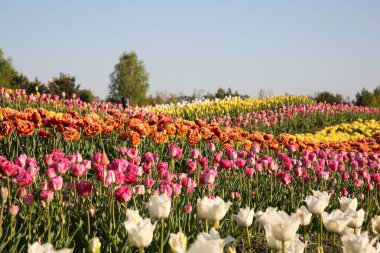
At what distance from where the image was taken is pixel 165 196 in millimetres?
2352

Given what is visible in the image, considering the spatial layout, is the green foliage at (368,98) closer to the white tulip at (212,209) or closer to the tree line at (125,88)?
the tree line at (125,88)

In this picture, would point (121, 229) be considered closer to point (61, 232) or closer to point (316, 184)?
point (61, 232)

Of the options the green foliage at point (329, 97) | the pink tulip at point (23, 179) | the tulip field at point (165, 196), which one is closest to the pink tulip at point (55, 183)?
the tulip field at point (165, 196)

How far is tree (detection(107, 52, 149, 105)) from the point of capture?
48.7 meters

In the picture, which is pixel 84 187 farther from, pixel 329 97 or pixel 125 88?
pixel 125 88

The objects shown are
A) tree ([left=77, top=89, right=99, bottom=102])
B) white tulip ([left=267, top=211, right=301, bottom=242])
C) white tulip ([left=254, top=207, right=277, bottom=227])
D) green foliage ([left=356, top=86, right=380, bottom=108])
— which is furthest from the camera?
green foliage ([left=356, top=86, right=380, bottom=108])

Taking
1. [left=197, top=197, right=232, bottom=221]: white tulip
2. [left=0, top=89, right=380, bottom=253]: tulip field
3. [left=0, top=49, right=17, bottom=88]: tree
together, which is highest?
[left=0, top=49, right=17, bottom=88]: tree

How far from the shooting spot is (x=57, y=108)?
13.1 meters

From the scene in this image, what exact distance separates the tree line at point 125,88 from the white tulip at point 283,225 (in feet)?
40.3

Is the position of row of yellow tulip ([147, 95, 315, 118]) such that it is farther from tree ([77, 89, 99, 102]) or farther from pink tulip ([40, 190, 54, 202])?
pink tulip ([40, 190, 54, 202])

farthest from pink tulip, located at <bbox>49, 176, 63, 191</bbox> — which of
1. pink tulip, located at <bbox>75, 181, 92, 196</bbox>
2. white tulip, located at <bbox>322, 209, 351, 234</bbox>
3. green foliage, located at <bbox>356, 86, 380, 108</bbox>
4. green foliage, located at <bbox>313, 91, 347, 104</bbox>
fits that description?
green foliage, located at <bbox>356, 86, 380, 108</bbox>

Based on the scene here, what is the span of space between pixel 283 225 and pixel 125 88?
47488 mm

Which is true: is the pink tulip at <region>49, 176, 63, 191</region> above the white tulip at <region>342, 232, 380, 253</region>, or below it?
below

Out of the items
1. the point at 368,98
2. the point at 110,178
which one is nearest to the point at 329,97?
the point at 368,98
